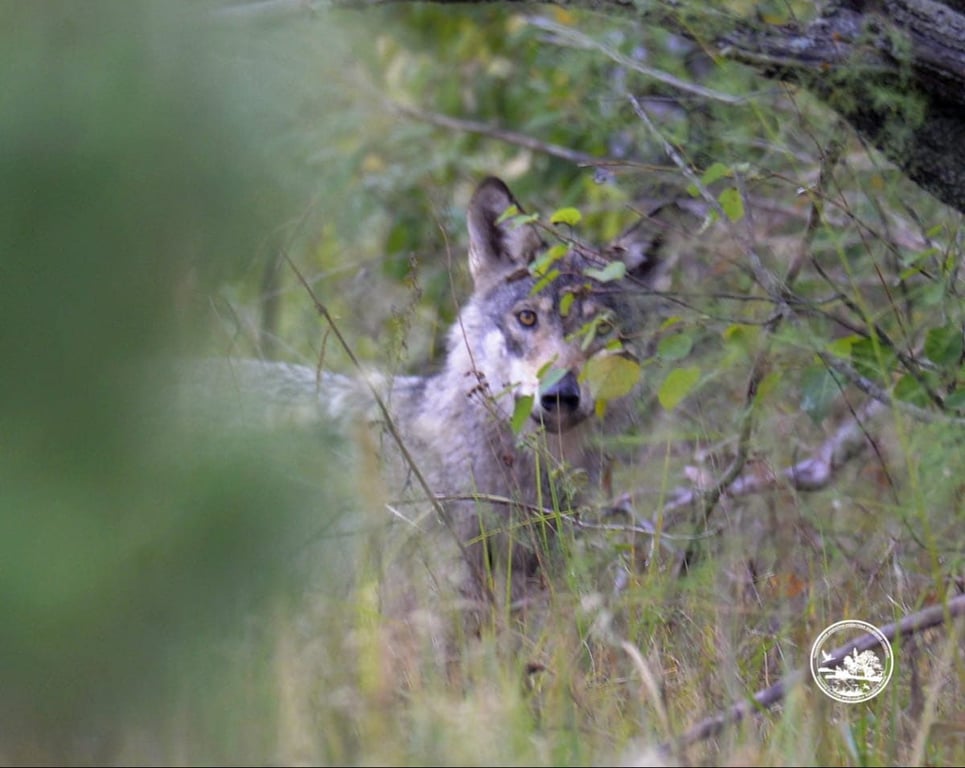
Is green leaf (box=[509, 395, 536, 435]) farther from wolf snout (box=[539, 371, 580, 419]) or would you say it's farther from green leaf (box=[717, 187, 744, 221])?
green leaf (box=[717, 187, 744, 221])

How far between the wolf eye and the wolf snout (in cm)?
59

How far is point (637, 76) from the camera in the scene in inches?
216

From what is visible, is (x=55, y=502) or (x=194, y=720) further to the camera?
(x=194, y=720)

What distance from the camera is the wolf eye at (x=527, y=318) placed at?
496cm

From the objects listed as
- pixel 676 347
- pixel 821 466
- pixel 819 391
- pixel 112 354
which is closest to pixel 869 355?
pixel 819 391

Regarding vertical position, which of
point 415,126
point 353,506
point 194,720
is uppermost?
point 194,720

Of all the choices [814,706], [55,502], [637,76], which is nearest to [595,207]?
[637,76]

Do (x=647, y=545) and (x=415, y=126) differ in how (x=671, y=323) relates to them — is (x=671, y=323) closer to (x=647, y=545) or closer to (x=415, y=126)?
(x=647, y=545)

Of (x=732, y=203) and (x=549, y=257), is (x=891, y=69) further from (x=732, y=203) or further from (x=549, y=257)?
(x=549, y=257)

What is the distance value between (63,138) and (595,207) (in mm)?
4286

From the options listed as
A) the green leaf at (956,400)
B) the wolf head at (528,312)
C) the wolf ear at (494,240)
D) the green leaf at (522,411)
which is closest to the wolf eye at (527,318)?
the wolf head at (528,312)

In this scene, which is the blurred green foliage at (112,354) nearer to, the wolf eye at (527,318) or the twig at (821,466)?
the twig at (821,466)

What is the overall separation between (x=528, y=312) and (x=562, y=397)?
72cm

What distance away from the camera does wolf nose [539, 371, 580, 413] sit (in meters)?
4.35
